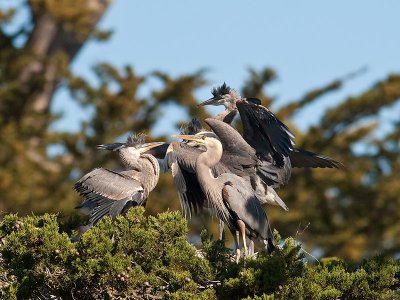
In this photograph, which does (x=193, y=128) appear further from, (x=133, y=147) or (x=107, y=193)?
(x=107, y=193)

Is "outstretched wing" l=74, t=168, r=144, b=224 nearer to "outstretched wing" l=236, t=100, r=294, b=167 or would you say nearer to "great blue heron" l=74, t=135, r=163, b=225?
"great blue heron" l=74, t=135, r=163, b=225

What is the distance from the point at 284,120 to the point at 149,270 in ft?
40.4

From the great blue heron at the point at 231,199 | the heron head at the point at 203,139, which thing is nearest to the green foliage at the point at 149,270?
the great blue heron at the point at 231,199

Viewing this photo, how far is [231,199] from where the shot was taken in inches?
410

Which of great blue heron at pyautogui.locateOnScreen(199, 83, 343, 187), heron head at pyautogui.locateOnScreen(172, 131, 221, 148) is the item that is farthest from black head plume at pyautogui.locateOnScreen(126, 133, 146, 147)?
great blue heron at pyautogui.locateOnScreen(199, 83, 343, 187)

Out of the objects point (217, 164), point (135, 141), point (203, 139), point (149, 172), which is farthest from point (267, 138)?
point (135, 141)

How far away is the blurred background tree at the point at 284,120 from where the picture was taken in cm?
2002

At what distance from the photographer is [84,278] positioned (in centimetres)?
814

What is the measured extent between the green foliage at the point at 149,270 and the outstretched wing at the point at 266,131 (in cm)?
264

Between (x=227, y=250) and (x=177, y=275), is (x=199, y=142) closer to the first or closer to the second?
(x=227, y=250)

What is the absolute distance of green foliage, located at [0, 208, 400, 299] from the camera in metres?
8.12

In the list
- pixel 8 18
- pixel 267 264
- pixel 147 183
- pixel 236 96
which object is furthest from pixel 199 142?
pixel 8 18

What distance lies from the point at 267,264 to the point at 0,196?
1183 cm

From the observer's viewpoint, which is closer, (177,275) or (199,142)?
(177,275)
